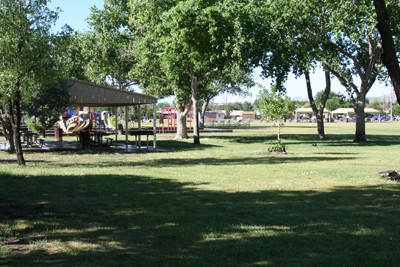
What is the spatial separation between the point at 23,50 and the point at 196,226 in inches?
388

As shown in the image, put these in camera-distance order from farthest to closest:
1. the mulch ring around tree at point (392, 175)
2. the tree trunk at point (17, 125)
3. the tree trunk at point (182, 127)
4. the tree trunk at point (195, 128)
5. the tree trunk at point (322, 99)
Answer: the tree trunk at point (182, 127) < the tree trunk at point (322, 99) < the tree trunk at point (195, 128) < the tree trunk at point (17, 125) < the mulch ring around tree at point (392, 175)

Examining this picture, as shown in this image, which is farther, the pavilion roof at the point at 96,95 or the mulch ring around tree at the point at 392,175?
the pavilion roof at the point at 96,95

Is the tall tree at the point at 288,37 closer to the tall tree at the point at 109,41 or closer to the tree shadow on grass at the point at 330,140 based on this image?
the tree shadow on grass at the point at 330,140

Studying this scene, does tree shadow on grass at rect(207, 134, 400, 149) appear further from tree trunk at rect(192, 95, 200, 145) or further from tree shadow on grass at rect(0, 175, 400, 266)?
tree shadow on grass at rect(0, 175, 400, 266)

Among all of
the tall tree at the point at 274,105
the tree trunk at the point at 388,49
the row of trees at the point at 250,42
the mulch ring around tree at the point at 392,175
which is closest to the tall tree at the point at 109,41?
the row of trees at the point at 250,42

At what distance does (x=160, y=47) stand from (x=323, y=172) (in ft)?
61.2

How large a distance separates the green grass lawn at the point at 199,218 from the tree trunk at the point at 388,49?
6.71 ft

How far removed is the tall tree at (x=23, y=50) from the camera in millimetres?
14539

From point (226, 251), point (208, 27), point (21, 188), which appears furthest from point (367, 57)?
point (226, 251)

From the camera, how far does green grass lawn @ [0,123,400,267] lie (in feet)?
18.8

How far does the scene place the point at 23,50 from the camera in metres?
14.8

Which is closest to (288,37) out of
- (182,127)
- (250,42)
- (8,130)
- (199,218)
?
(250,42)

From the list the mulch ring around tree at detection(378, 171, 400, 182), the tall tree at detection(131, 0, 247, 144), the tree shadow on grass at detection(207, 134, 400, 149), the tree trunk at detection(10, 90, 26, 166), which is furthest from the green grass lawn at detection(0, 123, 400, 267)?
the tree shadow on grass at detection(207, 134, 400, 149)

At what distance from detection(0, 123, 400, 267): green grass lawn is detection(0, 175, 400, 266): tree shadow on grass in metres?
0.01
